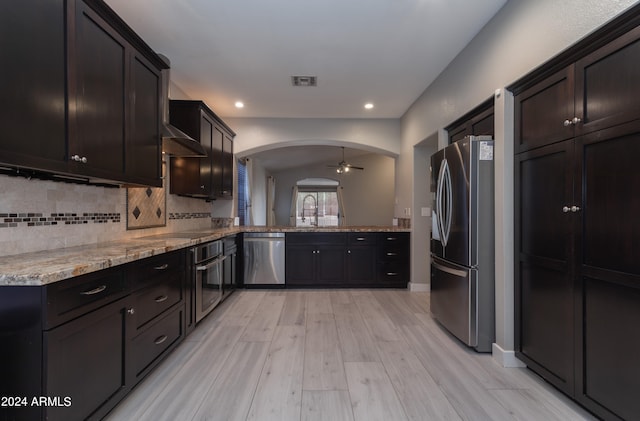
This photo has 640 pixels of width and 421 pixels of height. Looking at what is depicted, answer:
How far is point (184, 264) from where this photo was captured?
246 centimetres

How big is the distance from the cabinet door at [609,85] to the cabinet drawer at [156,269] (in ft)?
8.86

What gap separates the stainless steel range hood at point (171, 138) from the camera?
255 cm

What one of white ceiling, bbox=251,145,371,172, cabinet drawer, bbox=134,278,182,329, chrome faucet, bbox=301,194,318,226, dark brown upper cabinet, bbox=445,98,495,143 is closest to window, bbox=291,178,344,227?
chrome faucet, bbox=301,194,318,226

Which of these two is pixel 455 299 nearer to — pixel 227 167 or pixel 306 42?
pixel 306 42

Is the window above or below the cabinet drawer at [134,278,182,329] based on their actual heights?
above

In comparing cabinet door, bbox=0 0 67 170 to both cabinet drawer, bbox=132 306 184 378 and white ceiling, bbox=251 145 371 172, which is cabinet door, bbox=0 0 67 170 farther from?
white ceiling, bbox=251 145 371 172

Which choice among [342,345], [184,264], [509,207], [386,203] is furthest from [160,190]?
[386,203]

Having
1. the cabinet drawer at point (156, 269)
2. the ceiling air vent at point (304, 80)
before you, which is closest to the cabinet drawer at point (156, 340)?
the cabinet drawer at point (156, 269)

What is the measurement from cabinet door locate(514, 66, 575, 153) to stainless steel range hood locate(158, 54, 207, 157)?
2714 millimetres

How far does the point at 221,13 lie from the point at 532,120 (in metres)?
2.39

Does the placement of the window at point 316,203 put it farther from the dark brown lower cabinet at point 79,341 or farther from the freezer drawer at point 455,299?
the dark brown lower cabinet at point 79,341

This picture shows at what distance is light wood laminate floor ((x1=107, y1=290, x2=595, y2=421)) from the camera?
1657 millimetres

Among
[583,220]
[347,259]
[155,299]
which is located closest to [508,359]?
[583,220]

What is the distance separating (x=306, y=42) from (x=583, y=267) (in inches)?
103
